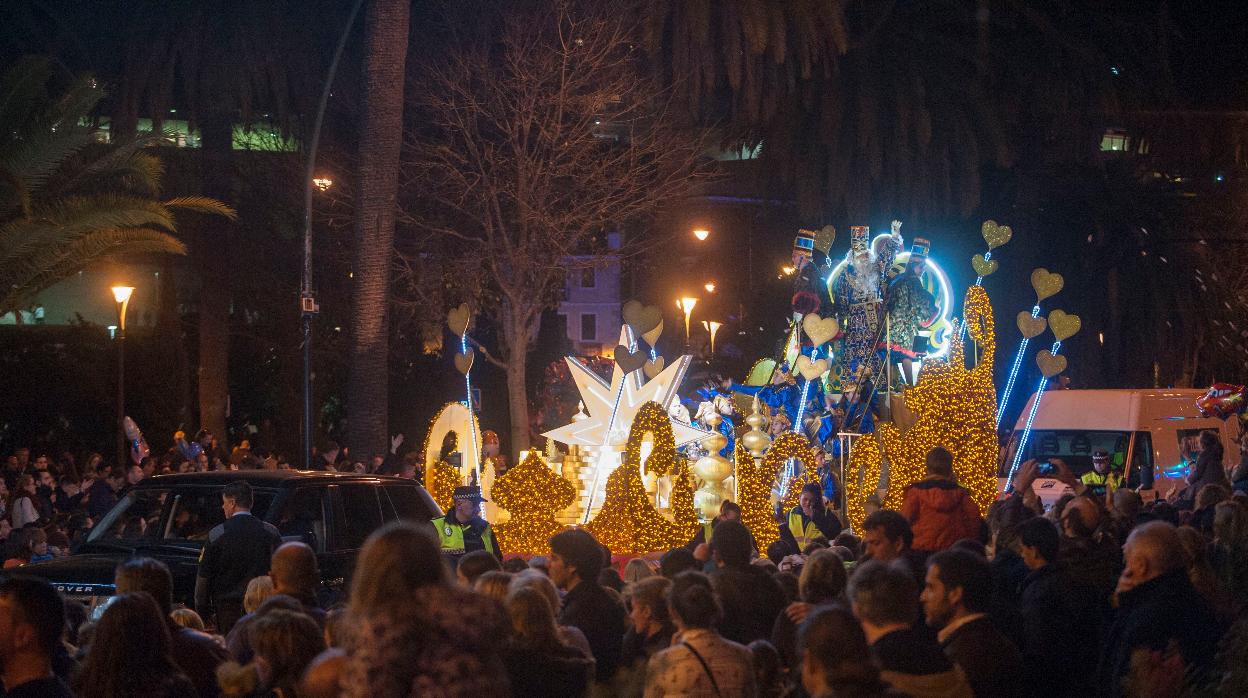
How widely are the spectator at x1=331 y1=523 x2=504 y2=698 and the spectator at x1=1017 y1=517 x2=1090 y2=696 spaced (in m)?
3.59

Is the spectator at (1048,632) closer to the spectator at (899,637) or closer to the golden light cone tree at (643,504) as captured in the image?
the spectator at (899,637)

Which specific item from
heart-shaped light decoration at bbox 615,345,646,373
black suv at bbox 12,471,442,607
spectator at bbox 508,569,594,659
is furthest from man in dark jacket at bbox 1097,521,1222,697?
heart-shaped light decoration at bbox 615,345,646,373

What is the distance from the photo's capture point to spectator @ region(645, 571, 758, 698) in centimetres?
525

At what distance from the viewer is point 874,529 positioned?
7.46 meters

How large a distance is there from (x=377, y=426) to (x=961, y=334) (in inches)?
341

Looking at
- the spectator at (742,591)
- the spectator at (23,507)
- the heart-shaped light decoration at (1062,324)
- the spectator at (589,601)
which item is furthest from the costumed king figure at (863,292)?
the spectator at (589,601)

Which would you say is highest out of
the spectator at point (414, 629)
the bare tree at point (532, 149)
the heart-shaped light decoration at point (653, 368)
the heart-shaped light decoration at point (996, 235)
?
the bare tree at point (532, 149)

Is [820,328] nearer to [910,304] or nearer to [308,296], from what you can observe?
[910,304]

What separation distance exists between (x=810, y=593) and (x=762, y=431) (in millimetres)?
11931

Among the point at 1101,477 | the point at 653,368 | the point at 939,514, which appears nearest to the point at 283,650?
the point at 939,514

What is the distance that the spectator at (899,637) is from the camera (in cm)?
495

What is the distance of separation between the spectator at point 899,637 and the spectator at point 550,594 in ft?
3.87

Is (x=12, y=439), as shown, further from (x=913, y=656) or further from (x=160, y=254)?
(x=913, y=656)

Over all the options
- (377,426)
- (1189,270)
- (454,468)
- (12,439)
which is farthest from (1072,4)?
(12,439)
